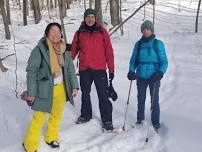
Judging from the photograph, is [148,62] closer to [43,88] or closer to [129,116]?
[129,116]

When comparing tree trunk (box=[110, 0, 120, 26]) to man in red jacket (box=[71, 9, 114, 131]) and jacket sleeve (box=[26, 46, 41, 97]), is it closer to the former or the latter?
man in red jacket (box=[71, 9, 114, 131])

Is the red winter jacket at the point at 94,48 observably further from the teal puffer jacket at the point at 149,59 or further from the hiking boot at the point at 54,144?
the hiking boot at the point at 54,144

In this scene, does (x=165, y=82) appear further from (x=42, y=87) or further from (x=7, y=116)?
(x=42, y=87)

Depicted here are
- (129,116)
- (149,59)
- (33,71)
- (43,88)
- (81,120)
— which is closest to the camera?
(33,71)

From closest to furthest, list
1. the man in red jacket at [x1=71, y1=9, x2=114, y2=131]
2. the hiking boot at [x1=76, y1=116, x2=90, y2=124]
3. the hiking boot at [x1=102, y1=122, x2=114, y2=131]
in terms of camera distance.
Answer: the man in red jacket at [x1=71, y1=9, x2=114, y2=131] < the hiking boot at [x1=102, y1=122, x2=114, y2=131] < the hiking boot at [x1=76, y1=116, x2=90, y2=124]

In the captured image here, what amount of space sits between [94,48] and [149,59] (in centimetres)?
97

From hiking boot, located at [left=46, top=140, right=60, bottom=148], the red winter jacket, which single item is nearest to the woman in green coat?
hiking boot, located at [left=46, top=140, right=60, bottom=148]

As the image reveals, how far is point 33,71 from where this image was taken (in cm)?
547

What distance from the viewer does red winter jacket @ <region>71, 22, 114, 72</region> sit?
6.61m

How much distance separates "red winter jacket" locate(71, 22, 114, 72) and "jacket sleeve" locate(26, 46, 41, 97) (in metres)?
1.31

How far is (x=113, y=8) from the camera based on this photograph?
22875mm

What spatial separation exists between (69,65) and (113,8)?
684 inches

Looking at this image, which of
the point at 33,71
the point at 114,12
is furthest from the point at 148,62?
the point at 114,12

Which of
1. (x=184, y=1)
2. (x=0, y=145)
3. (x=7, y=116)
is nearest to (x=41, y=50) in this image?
(x=0, y=145)
